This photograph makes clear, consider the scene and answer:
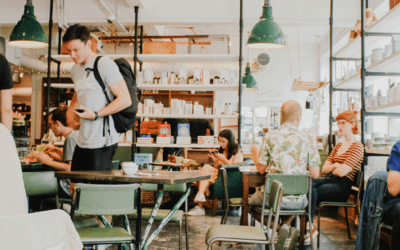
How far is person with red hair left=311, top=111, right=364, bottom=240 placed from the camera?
4.03 meters

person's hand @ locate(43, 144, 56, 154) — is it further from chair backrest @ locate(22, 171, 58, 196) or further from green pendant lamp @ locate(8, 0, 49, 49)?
green pendant lamp @ locate(8, 0, 49, 49)

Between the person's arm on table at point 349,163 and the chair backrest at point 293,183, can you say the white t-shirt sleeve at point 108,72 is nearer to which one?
the chair backrest at point 293,183

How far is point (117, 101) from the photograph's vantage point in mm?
2545

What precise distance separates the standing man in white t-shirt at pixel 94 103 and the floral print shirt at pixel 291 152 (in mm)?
1395

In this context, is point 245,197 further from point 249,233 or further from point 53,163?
point 53,163

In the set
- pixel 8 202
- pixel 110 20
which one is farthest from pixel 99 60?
pixel 110 20

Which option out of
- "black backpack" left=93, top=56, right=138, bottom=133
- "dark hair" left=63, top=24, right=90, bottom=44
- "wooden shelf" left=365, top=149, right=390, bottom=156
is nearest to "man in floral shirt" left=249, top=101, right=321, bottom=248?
"black backpack" left=93, top=56, right=138, bottom=133

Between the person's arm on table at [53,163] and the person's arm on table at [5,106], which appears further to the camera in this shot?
the person's arm on table at [53,163]

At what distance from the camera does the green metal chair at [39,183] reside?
3066 millimetres

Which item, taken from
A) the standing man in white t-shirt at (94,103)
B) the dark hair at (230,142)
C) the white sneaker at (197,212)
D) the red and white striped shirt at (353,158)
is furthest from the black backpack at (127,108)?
the white sneaker at (197,212)

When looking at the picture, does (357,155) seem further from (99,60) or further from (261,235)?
(99,60)

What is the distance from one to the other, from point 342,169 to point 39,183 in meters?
3.09

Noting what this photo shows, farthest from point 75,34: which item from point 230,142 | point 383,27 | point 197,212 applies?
point 383,27

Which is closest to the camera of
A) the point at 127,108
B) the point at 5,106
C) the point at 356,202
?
the point at 5,106
